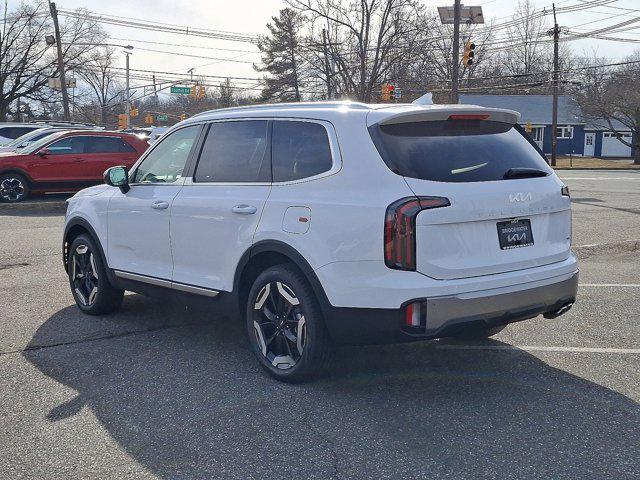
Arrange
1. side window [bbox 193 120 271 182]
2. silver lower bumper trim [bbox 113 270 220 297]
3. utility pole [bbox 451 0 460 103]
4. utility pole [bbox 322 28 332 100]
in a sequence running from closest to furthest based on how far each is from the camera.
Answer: side window [bbox 193 120 271 182], silver lower bumper trim [bbox 113 270 220 297], utility pole [bbox 451 0 460 103], utility pole [bbox 322 28 332 100]

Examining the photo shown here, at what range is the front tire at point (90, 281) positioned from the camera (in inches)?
257

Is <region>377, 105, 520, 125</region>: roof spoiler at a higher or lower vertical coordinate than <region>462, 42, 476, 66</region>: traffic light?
lower

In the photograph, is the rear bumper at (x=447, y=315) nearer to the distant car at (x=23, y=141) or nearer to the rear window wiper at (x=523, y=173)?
the rear window wiper at (x=523, y=173)

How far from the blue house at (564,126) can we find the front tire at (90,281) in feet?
200

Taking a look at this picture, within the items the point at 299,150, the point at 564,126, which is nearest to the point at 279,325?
the point at 299,150

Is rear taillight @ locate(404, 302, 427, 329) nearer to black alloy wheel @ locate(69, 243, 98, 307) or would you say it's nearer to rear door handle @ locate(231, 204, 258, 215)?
rear door handle @ locate(231, 204, 258, 215)

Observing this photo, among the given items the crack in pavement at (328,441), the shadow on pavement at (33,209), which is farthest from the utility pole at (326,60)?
the crack in pavement at (328,441)

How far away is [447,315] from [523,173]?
1.18 m

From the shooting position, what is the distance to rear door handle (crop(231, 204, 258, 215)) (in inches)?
192

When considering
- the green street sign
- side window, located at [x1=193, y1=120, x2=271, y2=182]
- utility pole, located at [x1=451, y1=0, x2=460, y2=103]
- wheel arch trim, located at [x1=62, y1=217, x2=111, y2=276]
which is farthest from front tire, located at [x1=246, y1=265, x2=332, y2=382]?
the green street sign

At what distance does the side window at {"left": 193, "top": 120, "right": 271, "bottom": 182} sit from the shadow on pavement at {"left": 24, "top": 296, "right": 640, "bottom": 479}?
1.35 metres

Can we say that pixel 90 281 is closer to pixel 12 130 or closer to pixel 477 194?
pixel 477 194

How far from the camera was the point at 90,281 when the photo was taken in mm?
6746

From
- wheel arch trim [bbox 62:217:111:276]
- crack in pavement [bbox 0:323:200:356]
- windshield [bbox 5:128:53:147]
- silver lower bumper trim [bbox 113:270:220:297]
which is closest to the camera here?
silver lower bumper trim [bbox 113:270:220:297]
